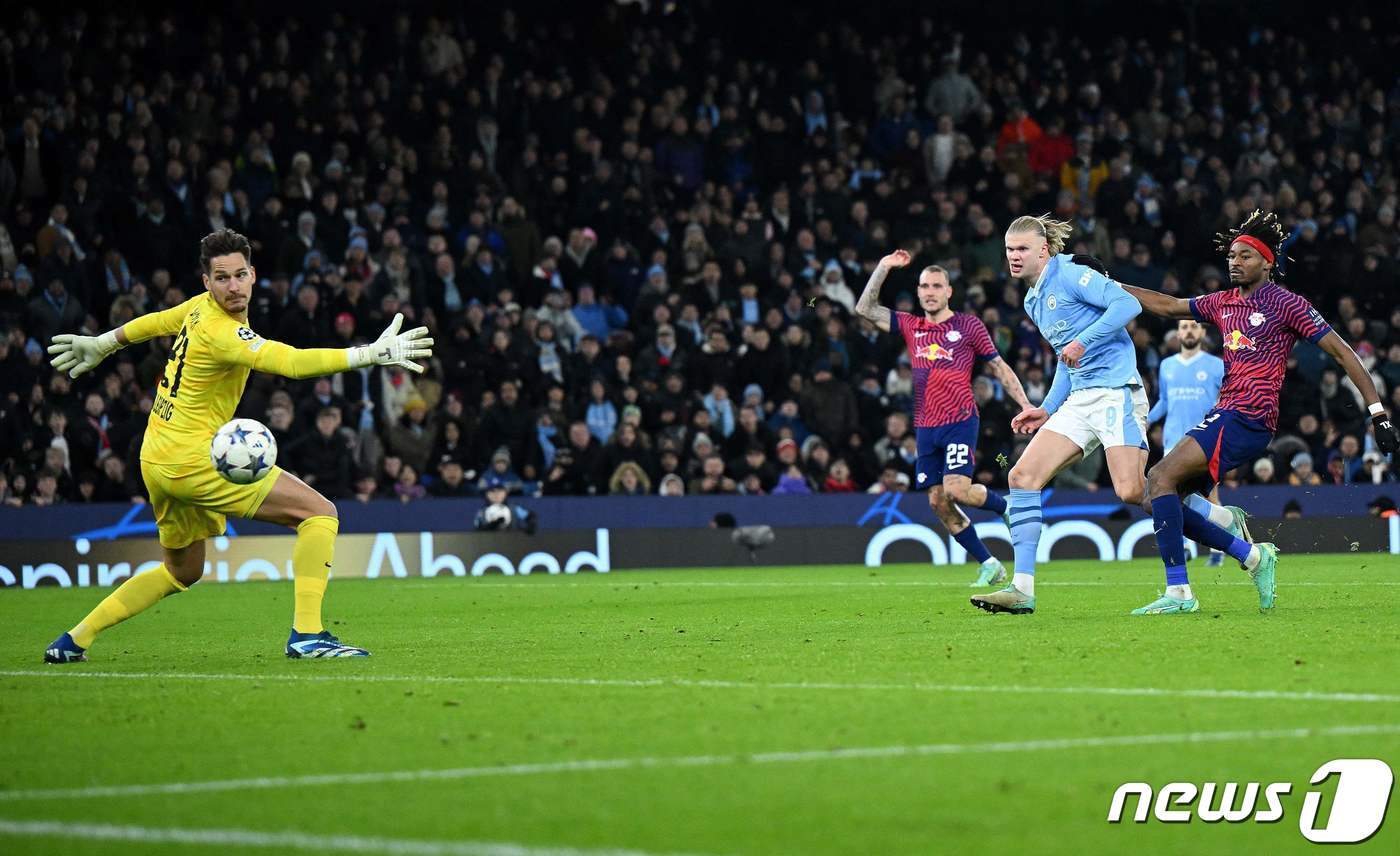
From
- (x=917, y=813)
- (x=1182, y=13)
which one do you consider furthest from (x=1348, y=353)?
(x=1182, y=13)

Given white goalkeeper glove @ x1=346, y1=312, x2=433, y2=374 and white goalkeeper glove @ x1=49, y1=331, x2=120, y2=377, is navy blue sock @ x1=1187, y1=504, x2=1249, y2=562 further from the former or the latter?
white goalkeeper glove @ x1=49, y1=331, x2=120, y2=377

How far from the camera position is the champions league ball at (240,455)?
30.9 ft

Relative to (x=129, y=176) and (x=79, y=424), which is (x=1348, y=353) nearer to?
(x=79, y=424)

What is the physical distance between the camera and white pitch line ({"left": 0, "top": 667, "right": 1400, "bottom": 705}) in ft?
23.5

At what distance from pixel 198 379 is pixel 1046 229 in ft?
18.1

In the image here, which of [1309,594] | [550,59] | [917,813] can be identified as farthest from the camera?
[550,59]

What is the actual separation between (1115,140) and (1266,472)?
7227mm

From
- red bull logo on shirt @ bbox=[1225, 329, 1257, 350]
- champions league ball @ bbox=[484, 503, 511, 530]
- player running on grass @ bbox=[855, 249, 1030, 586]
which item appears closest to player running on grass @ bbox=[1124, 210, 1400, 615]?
red bull logo on shirt @ bbox=[1225, 329, 1257, 350]

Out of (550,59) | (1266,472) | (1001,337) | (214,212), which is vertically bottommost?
(1266,472)

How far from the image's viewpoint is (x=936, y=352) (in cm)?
1656

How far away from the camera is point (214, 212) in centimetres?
2277

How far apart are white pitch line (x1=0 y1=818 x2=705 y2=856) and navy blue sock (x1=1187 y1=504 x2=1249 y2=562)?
7824mm

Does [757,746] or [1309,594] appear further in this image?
[1309,594]

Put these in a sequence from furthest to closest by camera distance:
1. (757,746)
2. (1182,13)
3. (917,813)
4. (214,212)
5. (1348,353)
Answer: (1182,13)
(214,212)
(1348,353)
(757,746)
(917,813)
